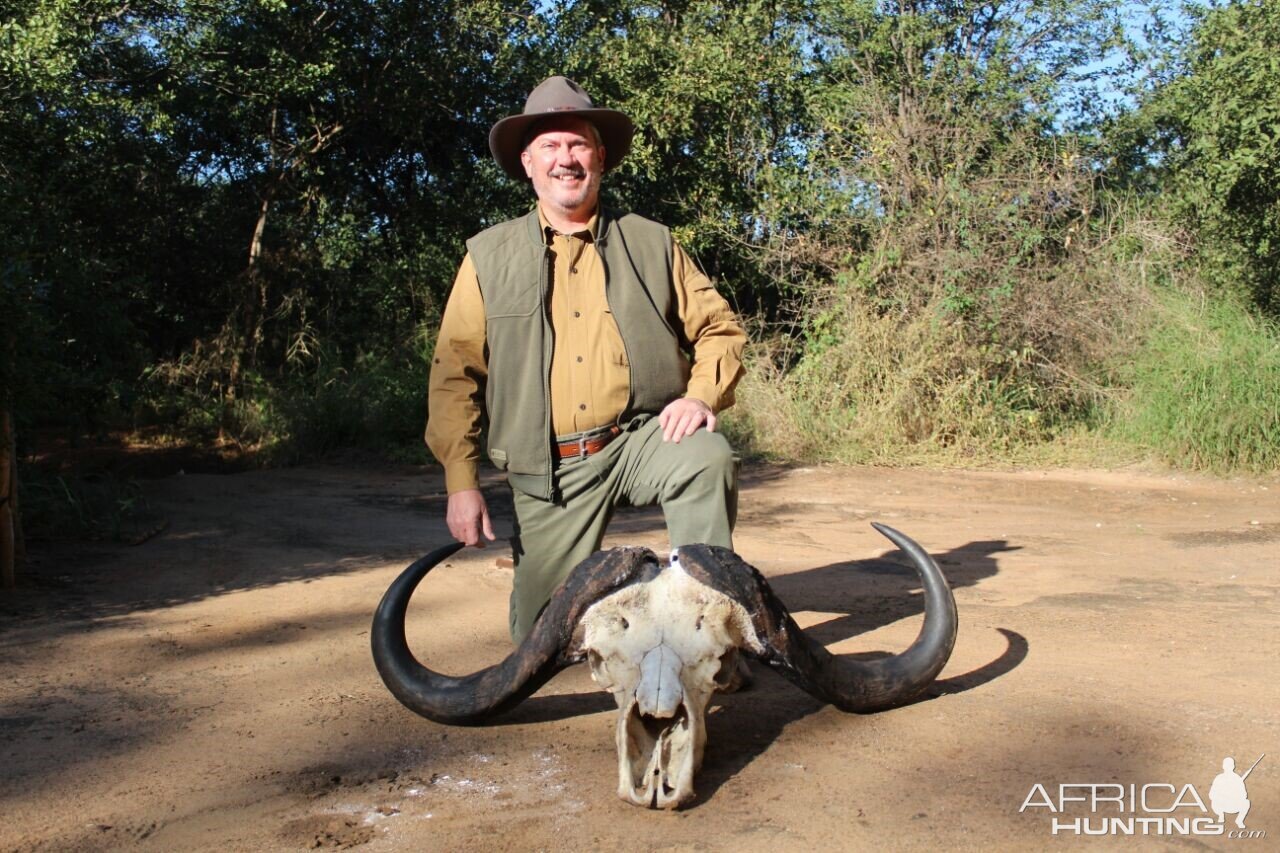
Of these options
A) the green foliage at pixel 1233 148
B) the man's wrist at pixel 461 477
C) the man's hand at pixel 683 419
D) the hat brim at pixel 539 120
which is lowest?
the man's wrist at pixel 461 477

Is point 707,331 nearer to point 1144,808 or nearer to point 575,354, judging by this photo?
point 575,354

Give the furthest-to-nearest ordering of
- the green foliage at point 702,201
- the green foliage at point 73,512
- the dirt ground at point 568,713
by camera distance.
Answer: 1. the green foliage at point 702,201
2. the green foliage at point 73,512
3. the dirt ground at point 568,713

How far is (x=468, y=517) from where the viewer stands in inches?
159

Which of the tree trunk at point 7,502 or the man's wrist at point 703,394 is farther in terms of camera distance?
the tree trunk at point 7,502

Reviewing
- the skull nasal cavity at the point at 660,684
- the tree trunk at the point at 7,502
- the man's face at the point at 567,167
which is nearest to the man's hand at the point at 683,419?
the man's face at the point at 567,167

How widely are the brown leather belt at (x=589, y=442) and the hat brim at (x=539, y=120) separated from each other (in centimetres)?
100

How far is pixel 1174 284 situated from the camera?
42.1 ft

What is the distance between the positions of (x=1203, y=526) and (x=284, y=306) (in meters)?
10.1

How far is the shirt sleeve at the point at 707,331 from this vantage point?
4.15 meters

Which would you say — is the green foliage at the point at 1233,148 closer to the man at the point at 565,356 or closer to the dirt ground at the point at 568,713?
the dirt ground at the point at 568,713

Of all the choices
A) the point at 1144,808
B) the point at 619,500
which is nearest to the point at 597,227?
the point at 619,500

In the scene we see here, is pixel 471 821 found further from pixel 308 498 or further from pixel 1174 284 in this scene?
pixel 1174 284

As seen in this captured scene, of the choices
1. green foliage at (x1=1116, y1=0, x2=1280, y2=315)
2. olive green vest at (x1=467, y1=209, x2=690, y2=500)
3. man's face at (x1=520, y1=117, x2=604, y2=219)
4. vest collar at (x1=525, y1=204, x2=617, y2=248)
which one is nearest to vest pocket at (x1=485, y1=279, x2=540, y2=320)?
olive green vest at (x1=467, y1=209, x2=690, y2=500)

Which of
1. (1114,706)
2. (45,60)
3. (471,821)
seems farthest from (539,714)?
(45,60)
